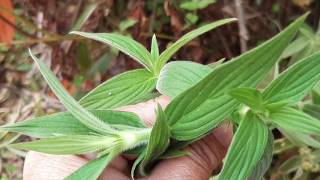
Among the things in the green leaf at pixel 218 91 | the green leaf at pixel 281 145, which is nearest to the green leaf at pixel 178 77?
the green leaf at pixel 218 91

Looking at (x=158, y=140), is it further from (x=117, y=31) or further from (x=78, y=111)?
(x=117, y=31)

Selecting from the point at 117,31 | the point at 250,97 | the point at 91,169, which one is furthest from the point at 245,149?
the point at 117,31

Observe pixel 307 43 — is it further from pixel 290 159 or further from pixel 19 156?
pixel 19 156

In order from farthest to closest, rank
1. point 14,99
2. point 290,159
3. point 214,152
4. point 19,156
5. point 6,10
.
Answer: point 14,99 → point 19,156 → point 6,10 → point 290,159 → point 214,152

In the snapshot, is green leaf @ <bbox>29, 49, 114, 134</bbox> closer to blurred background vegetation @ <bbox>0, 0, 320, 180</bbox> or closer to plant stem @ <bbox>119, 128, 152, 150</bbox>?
plant stem @ <bbox>119, 128, 152, 150</bbox>

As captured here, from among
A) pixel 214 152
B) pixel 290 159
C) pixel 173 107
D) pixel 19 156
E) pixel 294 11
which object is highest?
pixel 173 107

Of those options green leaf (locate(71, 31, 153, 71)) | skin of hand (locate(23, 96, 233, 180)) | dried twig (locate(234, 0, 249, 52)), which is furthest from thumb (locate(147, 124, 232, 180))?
dried twig (locate(234, 0, 249, 52))

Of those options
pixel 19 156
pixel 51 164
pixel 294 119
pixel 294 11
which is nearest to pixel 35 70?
pixel 19 156
